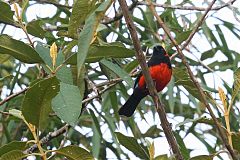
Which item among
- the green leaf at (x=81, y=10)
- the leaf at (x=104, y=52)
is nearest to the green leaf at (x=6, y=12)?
the leaf at (x=104, y=52)

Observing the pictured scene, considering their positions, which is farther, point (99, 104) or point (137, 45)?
point (99, 104)

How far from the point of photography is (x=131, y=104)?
309 centimetres

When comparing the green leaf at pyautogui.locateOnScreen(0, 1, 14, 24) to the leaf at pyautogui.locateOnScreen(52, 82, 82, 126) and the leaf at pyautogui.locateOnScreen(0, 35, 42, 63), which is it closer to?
the leaf at pyautogui.locateOnScreen(0, 35, 42, 63)

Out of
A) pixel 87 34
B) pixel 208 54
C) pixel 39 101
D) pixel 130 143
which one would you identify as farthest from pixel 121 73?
pixel 208 54

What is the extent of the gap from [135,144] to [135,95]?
1.65 m

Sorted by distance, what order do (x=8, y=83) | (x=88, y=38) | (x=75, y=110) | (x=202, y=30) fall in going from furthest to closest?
(x=202, y=30) < (x=8, y=83) < (x=75, y=110) < (x=88, y=38)

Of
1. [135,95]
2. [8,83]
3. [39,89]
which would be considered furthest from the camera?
[8,83]

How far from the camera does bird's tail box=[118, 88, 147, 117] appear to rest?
120 inches

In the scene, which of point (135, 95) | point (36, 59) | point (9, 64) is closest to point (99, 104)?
point (135, 95)

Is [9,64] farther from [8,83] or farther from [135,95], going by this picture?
[135,95]

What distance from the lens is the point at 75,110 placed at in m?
1.52

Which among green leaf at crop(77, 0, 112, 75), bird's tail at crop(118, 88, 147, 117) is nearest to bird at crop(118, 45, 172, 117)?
bird's tail at crop(118, 88, 147, 117)

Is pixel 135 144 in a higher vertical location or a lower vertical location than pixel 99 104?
lower

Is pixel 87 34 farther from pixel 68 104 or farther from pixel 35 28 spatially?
pixel 35 28
